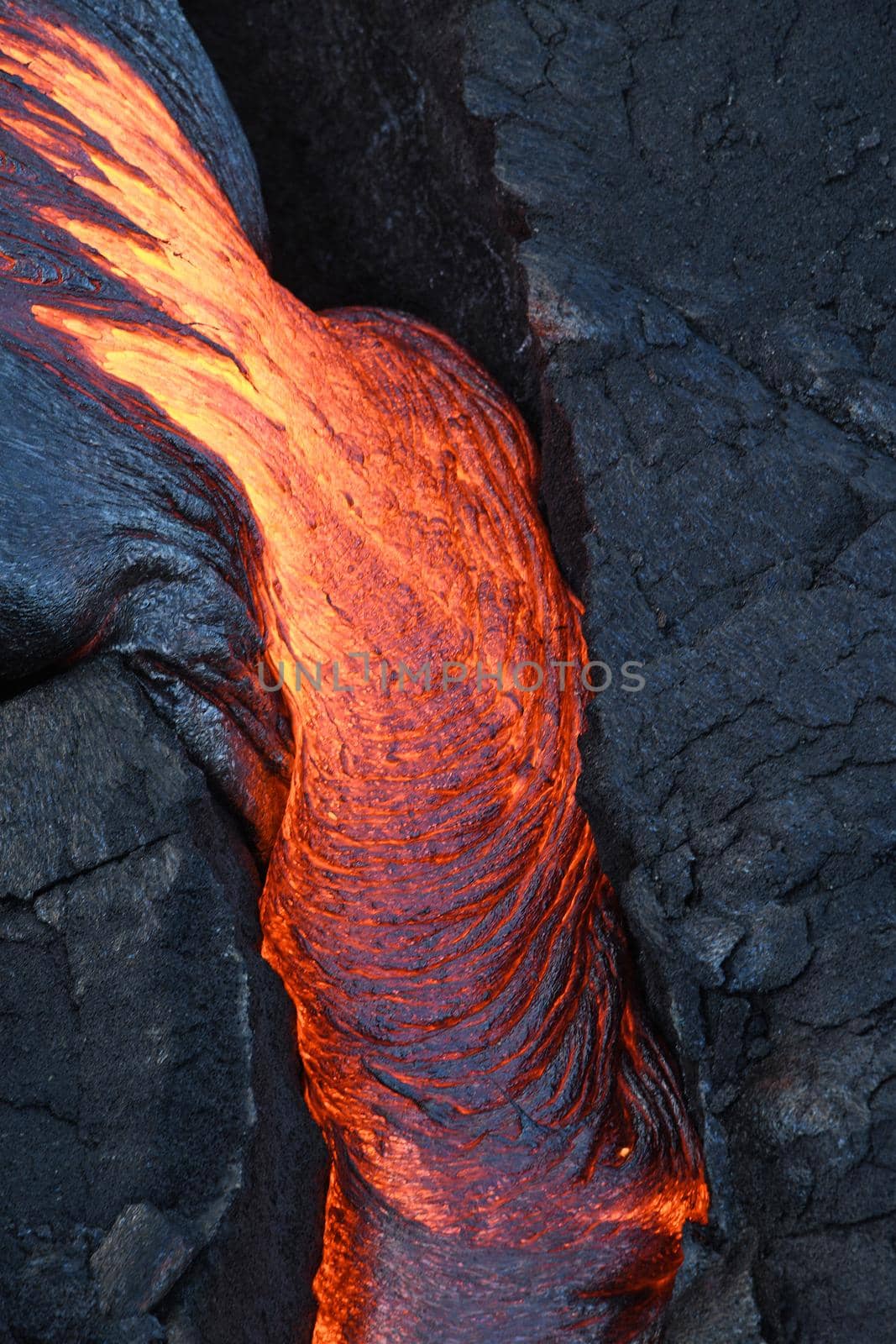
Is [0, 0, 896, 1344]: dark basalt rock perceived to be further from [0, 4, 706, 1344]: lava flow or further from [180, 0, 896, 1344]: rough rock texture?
[0, 4, 706, 1344]: lava flow

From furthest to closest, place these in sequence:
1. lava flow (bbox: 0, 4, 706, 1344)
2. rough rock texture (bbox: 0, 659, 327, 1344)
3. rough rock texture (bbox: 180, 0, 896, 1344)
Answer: lava flow (bbox: 0, 4, 706, 1344) < rough rock texture (bbox: 180, 0, 896, 1344) < rough rock texture (bbox: 0, 659, 327, 1344)

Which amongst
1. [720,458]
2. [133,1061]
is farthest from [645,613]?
[133,1061]

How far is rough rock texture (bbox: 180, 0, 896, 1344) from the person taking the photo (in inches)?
68.3

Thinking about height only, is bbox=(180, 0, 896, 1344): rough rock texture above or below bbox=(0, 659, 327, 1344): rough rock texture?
above

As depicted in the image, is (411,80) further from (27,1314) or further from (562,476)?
(27,1314)

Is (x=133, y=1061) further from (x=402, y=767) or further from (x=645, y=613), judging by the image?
(x=645, y=613)

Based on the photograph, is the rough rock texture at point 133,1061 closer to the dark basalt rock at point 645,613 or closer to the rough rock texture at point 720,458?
the dark basalt rock at point 645,613

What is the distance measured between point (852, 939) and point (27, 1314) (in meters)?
1.14

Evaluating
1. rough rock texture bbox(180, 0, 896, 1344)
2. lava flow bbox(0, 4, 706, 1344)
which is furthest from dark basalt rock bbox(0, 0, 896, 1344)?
lava flow bbox(0, 4, 706, 1344)

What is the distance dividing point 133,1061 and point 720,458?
1291 mm

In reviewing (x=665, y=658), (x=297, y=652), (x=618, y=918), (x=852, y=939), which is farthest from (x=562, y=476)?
(x=852, y=939)

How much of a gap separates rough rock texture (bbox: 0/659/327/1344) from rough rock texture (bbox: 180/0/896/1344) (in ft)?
1.81

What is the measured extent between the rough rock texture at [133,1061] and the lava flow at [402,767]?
0.52ft

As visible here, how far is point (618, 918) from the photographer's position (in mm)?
2053
